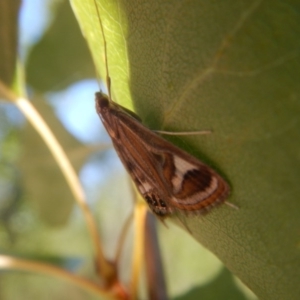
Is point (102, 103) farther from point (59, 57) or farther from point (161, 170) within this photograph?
point (59, 57)

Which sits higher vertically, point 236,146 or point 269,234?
point 236,146

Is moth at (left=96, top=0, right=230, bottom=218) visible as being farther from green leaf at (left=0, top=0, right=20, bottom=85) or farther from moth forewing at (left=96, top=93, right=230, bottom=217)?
green leaf at (left=0, top=0, right=20, bottom=85)

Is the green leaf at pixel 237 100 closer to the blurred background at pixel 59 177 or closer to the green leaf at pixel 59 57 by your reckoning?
the blurred background at pixel 59 177

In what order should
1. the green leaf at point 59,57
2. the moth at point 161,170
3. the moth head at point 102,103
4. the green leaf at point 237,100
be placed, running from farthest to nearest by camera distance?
the green leaf at point 59,57
the moth head at point 102,103
the moth at point 161,170
the green leaf at point 237,100

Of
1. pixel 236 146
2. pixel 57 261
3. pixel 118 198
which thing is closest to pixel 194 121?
pixel 236 146

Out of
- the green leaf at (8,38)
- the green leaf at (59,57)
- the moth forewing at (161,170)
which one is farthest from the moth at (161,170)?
the green leaf at (59,57)

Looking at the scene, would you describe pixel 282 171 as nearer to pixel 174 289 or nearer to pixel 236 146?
pixel 236 146

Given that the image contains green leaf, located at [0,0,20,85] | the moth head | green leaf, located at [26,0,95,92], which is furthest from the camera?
green leaf, located at [26,0,95,92]

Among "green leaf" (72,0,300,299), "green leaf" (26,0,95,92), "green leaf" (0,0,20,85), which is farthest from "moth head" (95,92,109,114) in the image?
"green leaf" (26,0,95,92)
